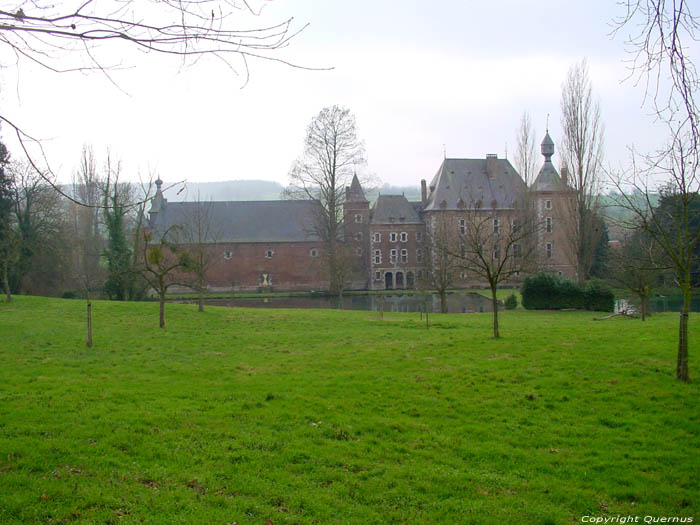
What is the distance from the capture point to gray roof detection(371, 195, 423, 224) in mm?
50781

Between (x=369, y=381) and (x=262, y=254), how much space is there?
41.1 meters

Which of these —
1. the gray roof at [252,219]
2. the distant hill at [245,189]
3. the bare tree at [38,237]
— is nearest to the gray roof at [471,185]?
the gray roof at [252,219]

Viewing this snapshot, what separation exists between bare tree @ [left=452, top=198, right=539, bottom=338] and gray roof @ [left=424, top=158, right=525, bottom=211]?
6.25 ft

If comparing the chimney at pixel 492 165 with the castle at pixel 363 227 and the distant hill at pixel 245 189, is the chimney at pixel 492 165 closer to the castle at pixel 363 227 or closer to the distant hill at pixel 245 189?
the castle at pixel 363 227

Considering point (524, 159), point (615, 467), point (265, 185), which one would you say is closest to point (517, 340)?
point (615, 467)

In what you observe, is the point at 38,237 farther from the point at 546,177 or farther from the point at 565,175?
the point at 546,177

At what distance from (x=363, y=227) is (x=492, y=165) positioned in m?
14.1

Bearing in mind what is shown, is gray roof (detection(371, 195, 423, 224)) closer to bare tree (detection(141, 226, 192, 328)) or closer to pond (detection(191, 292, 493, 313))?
pond (detection(191, 292, 493, 313))

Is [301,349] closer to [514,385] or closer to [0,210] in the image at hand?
[514,385]

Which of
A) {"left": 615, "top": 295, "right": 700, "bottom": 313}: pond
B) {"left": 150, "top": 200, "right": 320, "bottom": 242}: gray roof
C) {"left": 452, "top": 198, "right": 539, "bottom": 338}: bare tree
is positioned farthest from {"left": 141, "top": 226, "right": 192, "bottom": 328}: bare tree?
{"left": 150, "top": 200, "right": 320, "bottom": 242}: gray roof

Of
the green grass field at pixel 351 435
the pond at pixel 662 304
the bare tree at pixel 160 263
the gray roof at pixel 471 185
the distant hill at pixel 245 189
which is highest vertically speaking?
the distant hill at pixel 245 189

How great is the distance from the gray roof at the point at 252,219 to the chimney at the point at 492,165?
17790 mm

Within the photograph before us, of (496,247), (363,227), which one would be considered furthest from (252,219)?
(496,247)

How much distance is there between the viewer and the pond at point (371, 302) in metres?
32.3
